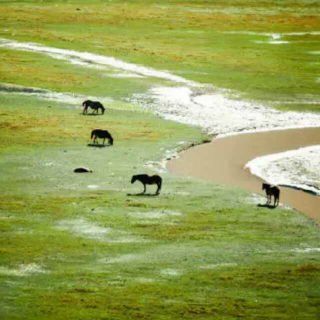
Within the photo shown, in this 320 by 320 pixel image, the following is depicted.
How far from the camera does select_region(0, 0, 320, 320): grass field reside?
90.1 ft

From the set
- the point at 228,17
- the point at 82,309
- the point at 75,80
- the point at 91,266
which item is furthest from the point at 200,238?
the point at 228,17

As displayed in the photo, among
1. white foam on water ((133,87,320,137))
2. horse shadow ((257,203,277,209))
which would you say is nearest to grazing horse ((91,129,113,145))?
white foam on water ((133,87,320,137))

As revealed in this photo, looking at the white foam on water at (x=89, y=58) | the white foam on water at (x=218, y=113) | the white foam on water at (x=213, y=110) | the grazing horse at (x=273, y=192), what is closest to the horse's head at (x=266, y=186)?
the grazing horse at (x=273, y=192)

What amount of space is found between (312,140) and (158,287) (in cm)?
2623

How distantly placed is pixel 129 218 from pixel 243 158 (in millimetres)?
13945

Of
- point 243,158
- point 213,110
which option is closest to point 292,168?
point 243,158

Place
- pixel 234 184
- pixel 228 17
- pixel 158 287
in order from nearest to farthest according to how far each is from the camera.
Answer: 1. pixel 158 287
2. pixel 234 184
3. pixel 228 17

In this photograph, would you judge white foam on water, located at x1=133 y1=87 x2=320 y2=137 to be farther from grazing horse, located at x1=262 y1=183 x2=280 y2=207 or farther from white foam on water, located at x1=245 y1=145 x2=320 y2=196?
grazing horse, located at x1=262 y1=183 x2=280 y2=207

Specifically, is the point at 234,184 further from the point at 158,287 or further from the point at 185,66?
the point at 185,66

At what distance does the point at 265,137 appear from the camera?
53344 mm

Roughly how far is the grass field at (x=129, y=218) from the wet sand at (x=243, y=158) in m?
1.13

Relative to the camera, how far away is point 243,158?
48281 mm

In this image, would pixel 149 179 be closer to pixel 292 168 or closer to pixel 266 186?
pixel 266 186

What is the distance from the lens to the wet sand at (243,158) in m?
40.5
